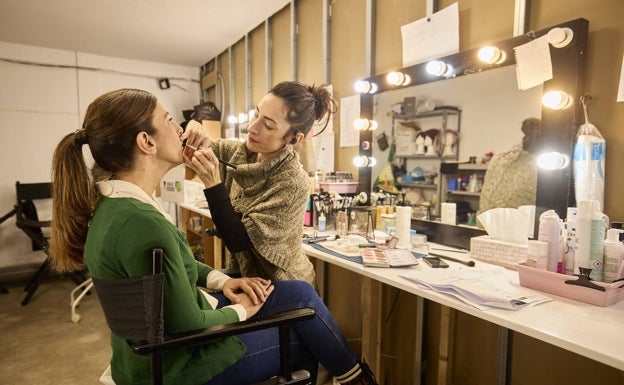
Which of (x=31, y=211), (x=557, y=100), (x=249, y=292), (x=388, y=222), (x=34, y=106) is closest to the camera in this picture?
(x=249, y=292)

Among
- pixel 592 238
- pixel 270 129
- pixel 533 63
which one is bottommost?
pixel 592 238

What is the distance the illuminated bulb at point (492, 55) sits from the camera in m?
1.47

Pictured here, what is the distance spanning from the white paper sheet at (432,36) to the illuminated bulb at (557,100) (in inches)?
20.5

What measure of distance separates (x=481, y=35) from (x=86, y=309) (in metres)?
3.24

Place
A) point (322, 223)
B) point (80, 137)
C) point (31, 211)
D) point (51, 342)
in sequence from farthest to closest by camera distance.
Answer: point (31, 211) < point (51, 342) < point (322, 223) < point (80, 137)

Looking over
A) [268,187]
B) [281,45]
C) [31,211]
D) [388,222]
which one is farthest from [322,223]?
[31,211]

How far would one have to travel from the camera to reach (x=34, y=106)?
3863 millimetres

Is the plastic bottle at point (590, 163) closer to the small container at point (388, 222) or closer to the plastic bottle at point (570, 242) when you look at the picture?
the plastic bottle at point (570, 242)

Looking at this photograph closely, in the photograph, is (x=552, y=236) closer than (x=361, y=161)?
Yes

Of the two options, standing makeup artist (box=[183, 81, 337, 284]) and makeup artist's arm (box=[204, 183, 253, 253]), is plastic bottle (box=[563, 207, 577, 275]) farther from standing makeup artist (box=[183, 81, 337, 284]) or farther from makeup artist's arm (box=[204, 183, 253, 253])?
makeup artist's arm (box=[204, 183, 253, 253])

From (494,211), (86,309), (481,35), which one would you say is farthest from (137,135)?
(86,309)

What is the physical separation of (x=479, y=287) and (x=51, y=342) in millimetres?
2630

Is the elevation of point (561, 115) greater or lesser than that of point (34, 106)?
lesser

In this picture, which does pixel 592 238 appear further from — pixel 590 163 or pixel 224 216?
pixel 224 216
